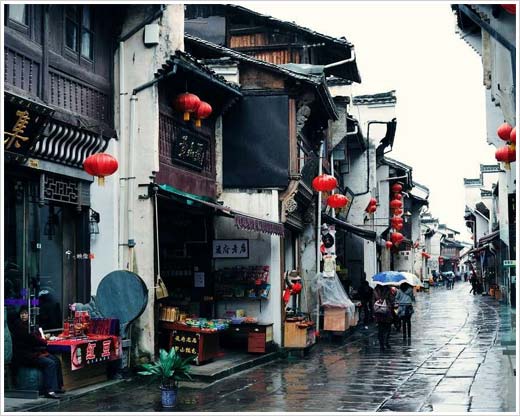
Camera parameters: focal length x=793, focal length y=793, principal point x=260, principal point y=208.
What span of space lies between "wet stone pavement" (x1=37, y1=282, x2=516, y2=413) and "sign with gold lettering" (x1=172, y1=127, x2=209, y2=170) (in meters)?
5.21

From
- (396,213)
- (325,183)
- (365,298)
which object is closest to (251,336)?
(325,183)

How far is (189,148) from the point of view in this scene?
1914 cm

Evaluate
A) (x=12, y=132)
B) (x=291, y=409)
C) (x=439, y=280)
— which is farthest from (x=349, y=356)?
(x=439, y=280)

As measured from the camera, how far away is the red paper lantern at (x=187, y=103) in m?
17.7

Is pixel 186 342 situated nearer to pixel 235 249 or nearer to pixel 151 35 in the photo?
pixel 235 249

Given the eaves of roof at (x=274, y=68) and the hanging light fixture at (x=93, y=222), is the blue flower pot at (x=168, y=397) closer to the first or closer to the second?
the hanging light fixture at (x=93, y=222)

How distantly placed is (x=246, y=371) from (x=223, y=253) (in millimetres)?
4181

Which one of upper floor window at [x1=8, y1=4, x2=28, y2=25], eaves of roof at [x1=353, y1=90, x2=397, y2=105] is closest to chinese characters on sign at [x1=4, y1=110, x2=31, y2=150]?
upper floor window at [x1=8, y1=4, x2=28, y2=25]

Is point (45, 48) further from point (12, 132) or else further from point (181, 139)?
point (181, 139)

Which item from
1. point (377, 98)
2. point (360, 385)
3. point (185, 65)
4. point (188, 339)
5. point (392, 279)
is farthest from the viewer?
point (377, 98)

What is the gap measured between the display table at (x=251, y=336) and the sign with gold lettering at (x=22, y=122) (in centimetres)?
910

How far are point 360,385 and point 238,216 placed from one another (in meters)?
5.28

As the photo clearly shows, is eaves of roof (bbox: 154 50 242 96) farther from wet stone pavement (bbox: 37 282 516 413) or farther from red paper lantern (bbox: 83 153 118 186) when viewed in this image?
wet stone pavement (bbox: 37 282 516 413)

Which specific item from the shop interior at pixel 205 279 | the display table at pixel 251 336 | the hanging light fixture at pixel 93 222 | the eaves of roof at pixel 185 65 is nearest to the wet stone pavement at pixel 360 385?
the display table at pixel 251 336
